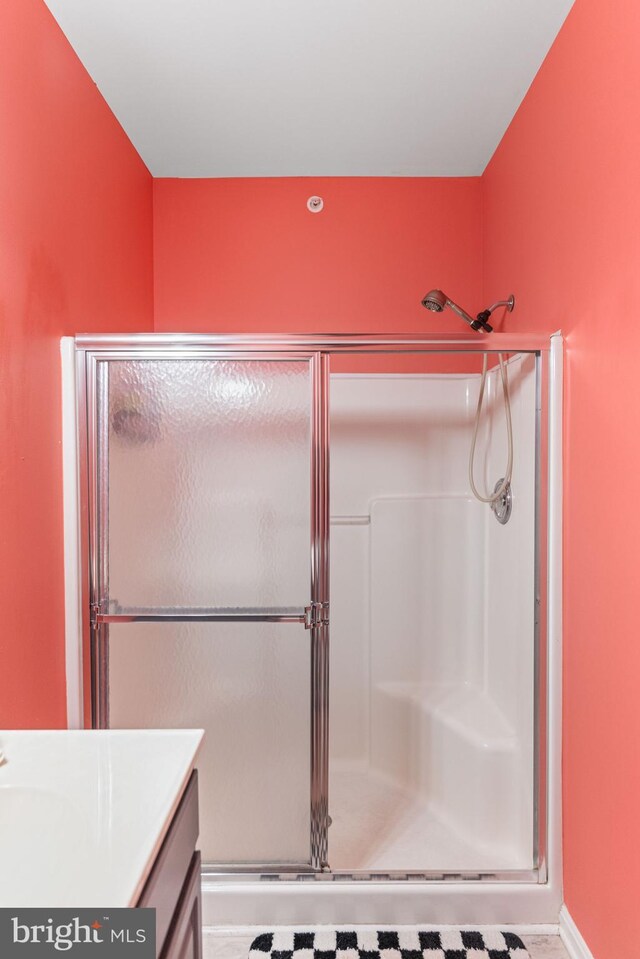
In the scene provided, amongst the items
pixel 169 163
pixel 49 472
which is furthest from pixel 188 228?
pixel 49 472

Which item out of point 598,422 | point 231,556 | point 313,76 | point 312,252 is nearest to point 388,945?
point 231,556

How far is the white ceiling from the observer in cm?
169

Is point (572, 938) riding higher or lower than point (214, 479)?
lower

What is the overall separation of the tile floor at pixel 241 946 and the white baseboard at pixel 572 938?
20 millimetres

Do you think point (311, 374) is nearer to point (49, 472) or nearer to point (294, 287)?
point (49, 472)

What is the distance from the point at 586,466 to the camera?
62.8 inches

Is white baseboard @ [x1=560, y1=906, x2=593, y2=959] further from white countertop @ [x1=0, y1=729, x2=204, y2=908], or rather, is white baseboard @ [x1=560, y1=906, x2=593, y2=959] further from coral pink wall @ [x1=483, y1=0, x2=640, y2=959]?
white countertop @ [x1=0, y1=729, x2=204, y2=908]

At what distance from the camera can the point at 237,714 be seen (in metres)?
1.78

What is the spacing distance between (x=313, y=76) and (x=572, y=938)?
2687 millimetres

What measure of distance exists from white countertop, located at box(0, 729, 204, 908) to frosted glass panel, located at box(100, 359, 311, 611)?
640mm
